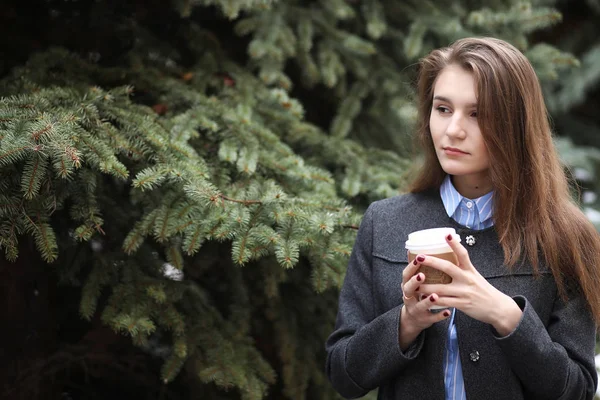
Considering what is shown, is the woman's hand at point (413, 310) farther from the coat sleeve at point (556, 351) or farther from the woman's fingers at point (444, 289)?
the coat sleeve at point (556, 351)

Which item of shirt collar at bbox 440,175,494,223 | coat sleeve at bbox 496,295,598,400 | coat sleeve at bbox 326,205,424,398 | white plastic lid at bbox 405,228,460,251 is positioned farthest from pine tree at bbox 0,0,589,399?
coat sleeve at bbox 496,295,598,400

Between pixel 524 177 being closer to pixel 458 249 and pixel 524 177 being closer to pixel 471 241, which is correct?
pixel 471 241

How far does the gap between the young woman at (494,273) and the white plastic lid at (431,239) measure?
0.08m

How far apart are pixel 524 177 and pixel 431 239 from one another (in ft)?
1.34

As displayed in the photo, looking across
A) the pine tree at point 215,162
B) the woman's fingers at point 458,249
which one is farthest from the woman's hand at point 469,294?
the pine tree at point 215,162

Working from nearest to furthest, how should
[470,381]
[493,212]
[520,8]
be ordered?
[470,381]
[493,212]
[520,8]

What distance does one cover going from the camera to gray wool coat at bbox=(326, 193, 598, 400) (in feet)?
4.97

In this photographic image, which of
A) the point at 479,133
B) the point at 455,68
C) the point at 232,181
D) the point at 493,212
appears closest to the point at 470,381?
the point at 493,212

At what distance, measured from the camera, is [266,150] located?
241cm

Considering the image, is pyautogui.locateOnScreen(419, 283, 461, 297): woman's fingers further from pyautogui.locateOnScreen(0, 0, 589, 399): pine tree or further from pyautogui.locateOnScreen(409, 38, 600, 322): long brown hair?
pyautogui.locateOnScreen(0, 0, 589, 399): pine tree

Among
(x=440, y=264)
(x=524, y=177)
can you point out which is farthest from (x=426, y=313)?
(x=524, y=177)

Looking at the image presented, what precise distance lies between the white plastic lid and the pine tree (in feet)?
1.63

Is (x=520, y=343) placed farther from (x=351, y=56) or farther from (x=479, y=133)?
(x=351, y=56)

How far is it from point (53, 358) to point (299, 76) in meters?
1.79
